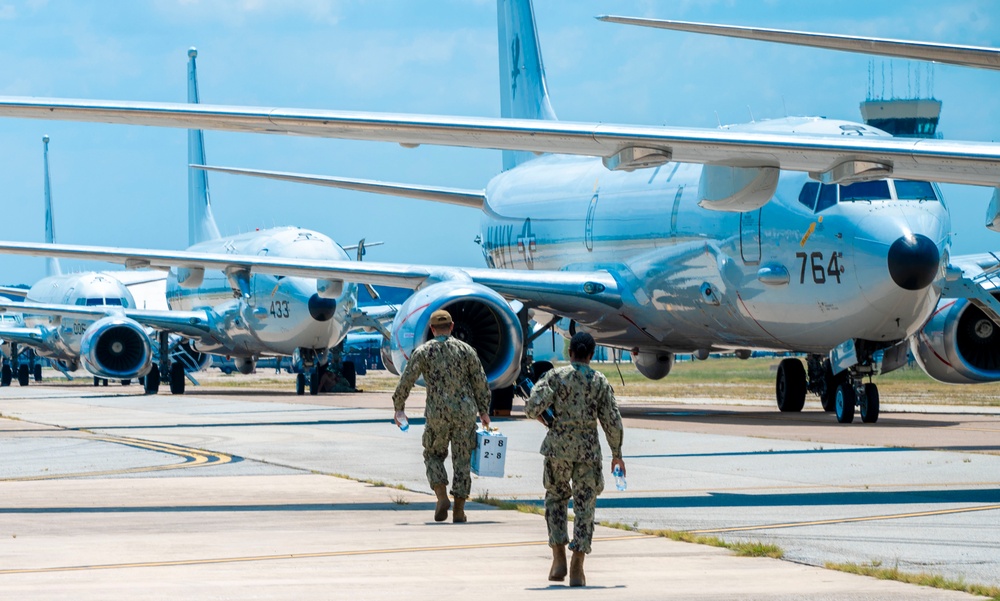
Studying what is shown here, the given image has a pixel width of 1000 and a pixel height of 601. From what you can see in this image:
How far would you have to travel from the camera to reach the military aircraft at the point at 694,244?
11.8m

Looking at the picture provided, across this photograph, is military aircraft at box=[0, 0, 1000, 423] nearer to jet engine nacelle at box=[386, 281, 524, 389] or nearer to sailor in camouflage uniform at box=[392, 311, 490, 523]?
jet engine nacelle at box=[386, 281, 524, 389]

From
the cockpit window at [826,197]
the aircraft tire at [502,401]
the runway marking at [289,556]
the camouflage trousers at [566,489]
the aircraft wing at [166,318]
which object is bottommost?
the runway marking at [289,556]

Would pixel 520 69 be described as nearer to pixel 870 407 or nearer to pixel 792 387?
pixel 792 387

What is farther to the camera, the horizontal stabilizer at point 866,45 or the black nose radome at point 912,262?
the black nose radome at point 912,262

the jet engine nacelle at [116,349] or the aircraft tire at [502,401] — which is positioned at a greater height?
the jet engine nacelle at [116,349]

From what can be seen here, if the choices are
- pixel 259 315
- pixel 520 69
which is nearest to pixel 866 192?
pixel 520 69

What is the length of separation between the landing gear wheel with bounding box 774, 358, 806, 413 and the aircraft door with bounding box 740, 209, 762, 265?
17.1 feet

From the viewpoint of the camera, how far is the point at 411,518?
997 cm

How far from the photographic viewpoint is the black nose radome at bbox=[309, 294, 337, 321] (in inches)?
1259

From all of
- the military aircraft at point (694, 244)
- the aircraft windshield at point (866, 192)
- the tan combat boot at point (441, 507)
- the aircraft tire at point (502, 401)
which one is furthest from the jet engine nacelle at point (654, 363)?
the tan combat boot at point (441, 507)

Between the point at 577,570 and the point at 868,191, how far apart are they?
11.1 metres

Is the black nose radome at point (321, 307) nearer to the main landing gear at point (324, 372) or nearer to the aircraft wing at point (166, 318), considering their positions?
the main landing gear at point (324, 372)

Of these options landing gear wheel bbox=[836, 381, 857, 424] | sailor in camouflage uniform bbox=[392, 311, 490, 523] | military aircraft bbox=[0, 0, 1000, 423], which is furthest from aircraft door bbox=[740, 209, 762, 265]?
sailor in camouflage uniform bbox=[392, 311, 490, 523]

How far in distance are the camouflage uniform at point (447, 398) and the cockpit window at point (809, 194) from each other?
861 cm
